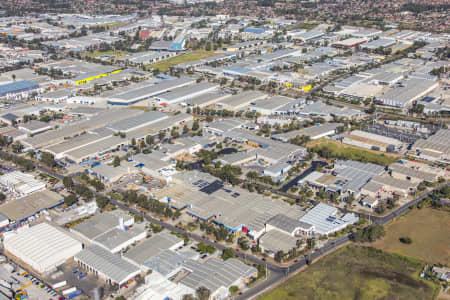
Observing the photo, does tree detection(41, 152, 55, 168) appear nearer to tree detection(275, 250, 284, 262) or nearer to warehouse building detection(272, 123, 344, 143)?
warehouse building detection(272, 123, 344, 143)

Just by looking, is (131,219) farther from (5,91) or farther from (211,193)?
(5,91)

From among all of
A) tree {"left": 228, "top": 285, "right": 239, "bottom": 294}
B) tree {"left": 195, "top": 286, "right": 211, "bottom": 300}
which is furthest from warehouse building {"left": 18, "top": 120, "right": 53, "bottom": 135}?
tree {"left": 228, "top": 285, "right": 239, "bottom": 294}

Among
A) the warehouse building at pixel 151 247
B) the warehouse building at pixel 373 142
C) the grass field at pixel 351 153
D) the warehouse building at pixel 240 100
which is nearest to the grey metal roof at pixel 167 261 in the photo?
the warehouse building at pixel 151 247

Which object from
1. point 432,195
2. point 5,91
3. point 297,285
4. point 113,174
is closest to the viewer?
point 297,285

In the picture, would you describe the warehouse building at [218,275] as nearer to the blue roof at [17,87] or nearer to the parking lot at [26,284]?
the parking lot at [26,284]

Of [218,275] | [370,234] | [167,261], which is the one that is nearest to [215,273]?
[218,275]

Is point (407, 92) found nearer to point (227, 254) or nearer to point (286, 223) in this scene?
point (286, 223)

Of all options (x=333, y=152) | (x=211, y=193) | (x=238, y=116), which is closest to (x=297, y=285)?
(x=211, y=193)

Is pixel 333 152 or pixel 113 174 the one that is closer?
pixel 113 174
